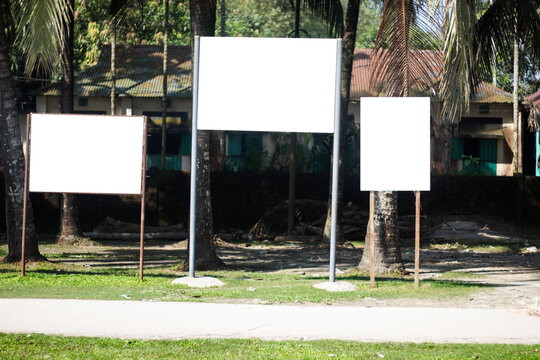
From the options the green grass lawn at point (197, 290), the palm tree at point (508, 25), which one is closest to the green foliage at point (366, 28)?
the palm tree at point (508, 25)

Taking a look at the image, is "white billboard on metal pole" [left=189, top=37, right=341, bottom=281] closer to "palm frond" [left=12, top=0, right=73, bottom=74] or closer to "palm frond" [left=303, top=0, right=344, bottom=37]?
"palm frond" [left=12, top=0, right=73, bottom=74]

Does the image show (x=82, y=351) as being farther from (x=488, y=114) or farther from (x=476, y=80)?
(x=488, y=114)

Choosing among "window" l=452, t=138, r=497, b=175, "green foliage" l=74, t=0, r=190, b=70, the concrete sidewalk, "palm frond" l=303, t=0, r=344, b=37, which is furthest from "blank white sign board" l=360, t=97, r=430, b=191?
"green foliage" l=74, t=0, r=190, b=70

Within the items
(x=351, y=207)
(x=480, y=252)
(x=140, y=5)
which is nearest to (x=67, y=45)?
(x=140, y=5)

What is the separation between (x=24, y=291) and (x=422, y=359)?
6.32 metres

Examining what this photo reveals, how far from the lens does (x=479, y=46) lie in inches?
709

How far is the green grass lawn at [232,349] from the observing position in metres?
6.79

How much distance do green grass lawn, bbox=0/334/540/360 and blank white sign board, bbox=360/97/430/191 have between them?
457 cm

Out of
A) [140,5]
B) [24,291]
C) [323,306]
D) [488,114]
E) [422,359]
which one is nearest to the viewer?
[422,359]

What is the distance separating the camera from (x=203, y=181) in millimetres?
13969

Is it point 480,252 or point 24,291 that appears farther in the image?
point 480,252

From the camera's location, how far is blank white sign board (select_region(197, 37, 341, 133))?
11.8 metres

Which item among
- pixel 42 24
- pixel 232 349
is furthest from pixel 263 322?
pixel 42 24

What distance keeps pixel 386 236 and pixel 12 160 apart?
7093mm
